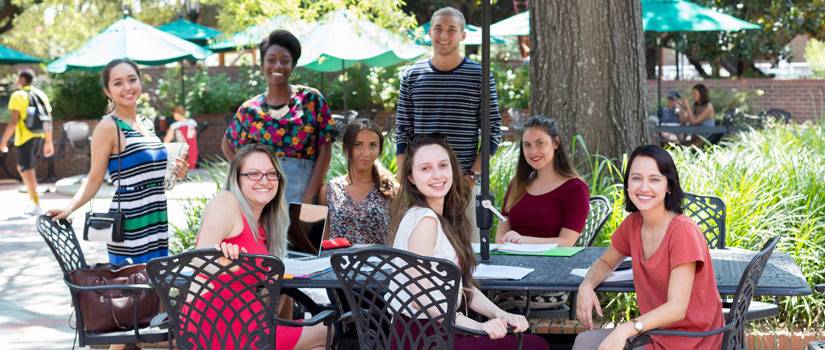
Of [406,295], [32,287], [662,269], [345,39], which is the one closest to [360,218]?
[406,295]

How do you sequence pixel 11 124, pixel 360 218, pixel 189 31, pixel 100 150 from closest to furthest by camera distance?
1. pixel 100 150
2. pixel 360 218
3. pixel 11 124
4. pixel 189 31

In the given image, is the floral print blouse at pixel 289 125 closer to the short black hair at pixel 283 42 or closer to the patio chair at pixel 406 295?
the short black hair at pixel 283 42

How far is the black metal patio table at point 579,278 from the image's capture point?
423 centimetres

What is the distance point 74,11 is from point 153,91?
902cm

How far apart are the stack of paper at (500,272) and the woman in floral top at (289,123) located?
5.85ft

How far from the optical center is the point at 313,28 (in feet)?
45.1

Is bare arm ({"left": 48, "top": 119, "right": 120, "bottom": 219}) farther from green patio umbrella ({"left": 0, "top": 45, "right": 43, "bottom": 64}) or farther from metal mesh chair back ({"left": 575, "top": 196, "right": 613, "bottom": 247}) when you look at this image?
green patio umbrella ({"left": 0, "top": 45, "right": 43, "bottom": 64})

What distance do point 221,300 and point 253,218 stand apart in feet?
1.39

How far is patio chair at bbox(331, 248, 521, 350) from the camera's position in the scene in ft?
12.4

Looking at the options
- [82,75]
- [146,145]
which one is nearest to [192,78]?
[82,75]

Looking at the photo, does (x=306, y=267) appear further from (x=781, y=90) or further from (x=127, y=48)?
(x=781, y=90)

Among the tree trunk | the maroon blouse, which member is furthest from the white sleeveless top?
the tree trunk

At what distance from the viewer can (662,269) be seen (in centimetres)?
399

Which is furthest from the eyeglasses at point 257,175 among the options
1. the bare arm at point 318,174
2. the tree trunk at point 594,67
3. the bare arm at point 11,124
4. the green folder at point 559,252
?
the bare arm at point 11,124
